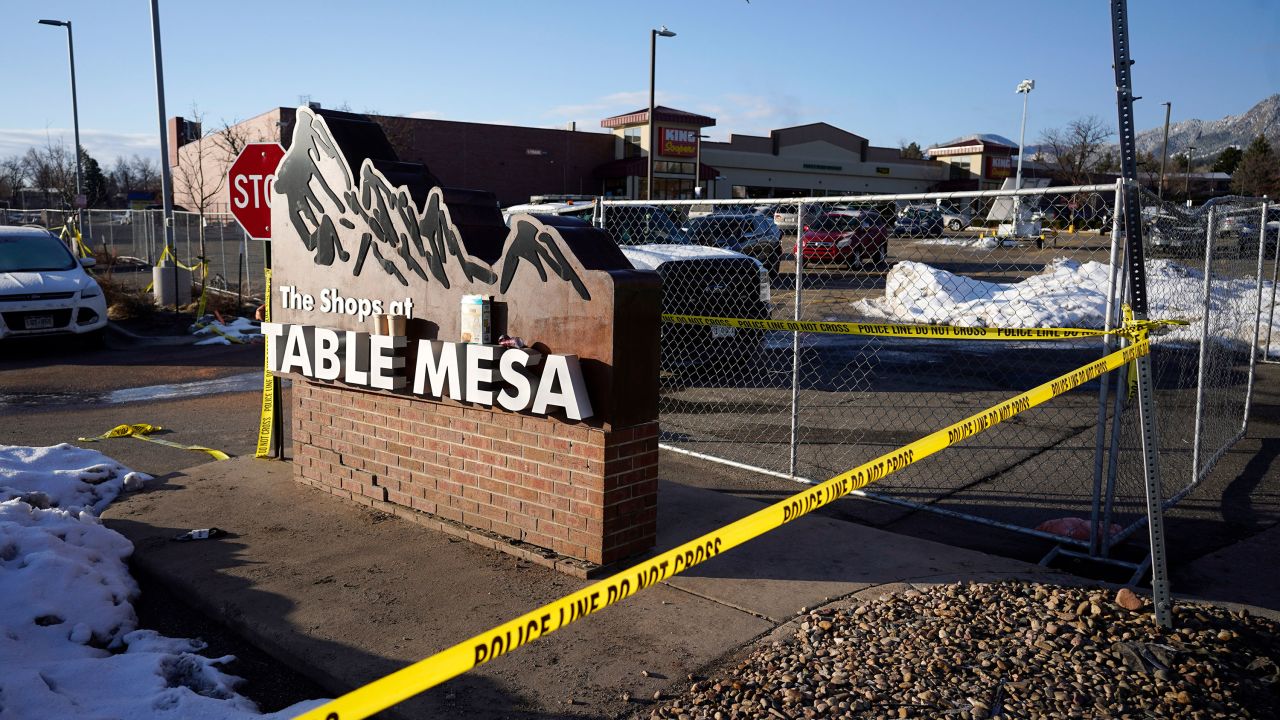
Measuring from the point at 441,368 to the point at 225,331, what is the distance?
39.2 ft

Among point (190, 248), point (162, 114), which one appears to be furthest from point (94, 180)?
point (162, 114)

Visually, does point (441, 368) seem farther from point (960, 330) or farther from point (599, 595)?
point (960, 330)

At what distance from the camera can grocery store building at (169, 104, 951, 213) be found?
48.8 meters

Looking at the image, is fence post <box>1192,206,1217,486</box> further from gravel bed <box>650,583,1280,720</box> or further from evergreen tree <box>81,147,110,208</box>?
evergreen tree <box>81,147,110,208</box>

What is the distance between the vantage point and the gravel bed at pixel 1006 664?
3492mm

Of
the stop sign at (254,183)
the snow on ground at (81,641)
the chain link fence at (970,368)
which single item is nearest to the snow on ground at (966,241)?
the chain link fence at (970,368)

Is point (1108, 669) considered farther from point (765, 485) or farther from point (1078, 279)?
point (1078, 279)

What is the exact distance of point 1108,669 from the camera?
3742mm

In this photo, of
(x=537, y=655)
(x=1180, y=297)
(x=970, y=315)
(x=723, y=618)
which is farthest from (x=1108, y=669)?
(x=970, y=315)

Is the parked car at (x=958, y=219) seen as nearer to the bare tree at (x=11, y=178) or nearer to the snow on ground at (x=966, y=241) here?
the snow on ground at (x=966, y=241)

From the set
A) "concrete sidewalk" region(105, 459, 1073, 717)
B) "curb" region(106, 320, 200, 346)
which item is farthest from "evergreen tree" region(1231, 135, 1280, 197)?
"concrete sidewalk" region(105, 459, 1073, 717)

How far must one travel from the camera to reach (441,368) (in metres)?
5.38

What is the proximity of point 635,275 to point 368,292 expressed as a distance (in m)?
2.05

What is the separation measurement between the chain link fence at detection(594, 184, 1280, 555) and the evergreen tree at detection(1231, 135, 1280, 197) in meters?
49.1
